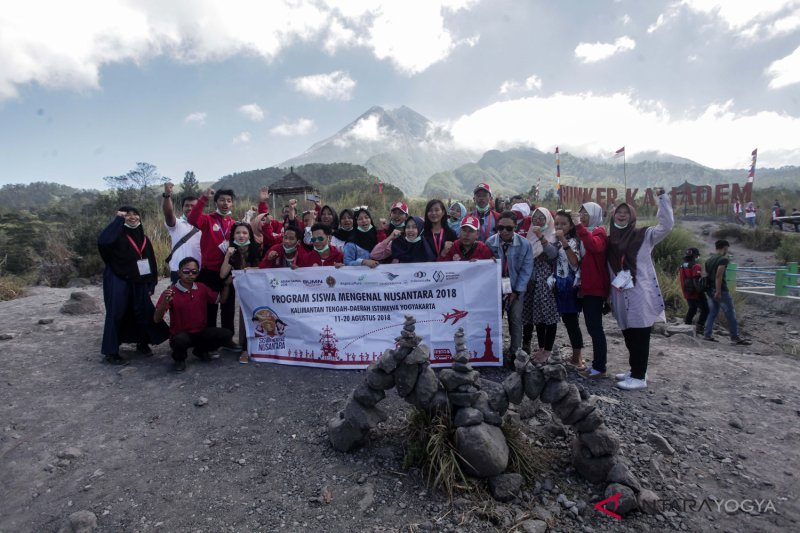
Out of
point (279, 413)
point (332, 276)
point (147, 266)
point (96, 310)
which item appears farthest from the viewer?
point (96, 310)

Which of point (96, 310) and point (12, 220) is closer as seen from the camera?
point (96, 310)

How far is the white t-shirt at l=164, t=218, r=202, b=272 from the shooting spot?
5.52 meters

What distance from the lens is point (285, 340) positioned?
5227mm

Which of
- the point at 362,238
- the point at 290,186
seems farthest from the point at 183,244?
the point at 290,186

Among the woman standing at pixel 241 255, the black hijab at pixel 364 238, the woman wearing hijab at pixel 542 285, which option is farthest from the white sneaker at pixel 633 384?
the woman standing at pixel 241 255

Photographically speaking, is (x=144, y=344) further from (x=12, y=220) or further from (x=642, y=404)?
(x=12, y=220)

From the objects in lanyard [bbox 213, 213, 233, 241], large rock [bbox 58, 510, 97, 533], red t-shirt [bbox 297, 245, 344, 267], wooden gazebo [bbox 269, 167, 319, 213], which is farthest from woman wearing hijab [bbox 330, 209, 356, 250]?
wooden gazebo [bbox 269, 167, 319, 213]

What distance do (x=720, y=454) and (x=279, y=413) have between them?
3.93m

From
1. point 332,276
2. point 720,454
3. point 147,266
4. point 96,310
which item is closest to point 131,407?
point 147,266

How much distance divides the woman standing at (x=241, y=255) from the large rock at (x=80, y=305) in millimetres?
3887

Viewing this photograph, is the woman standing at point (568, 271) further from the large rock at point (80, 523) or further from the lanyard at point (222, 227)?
the large rock at point (80, 523)

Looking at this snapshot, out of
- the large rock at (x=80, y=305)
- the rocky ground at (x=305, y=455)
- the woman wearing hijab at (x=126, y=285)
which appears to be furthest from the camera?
the large rock at (x=80, y=305)

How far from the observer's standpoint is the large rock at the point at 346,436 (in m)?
3.41

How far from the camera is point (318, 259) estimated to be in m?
5.24
